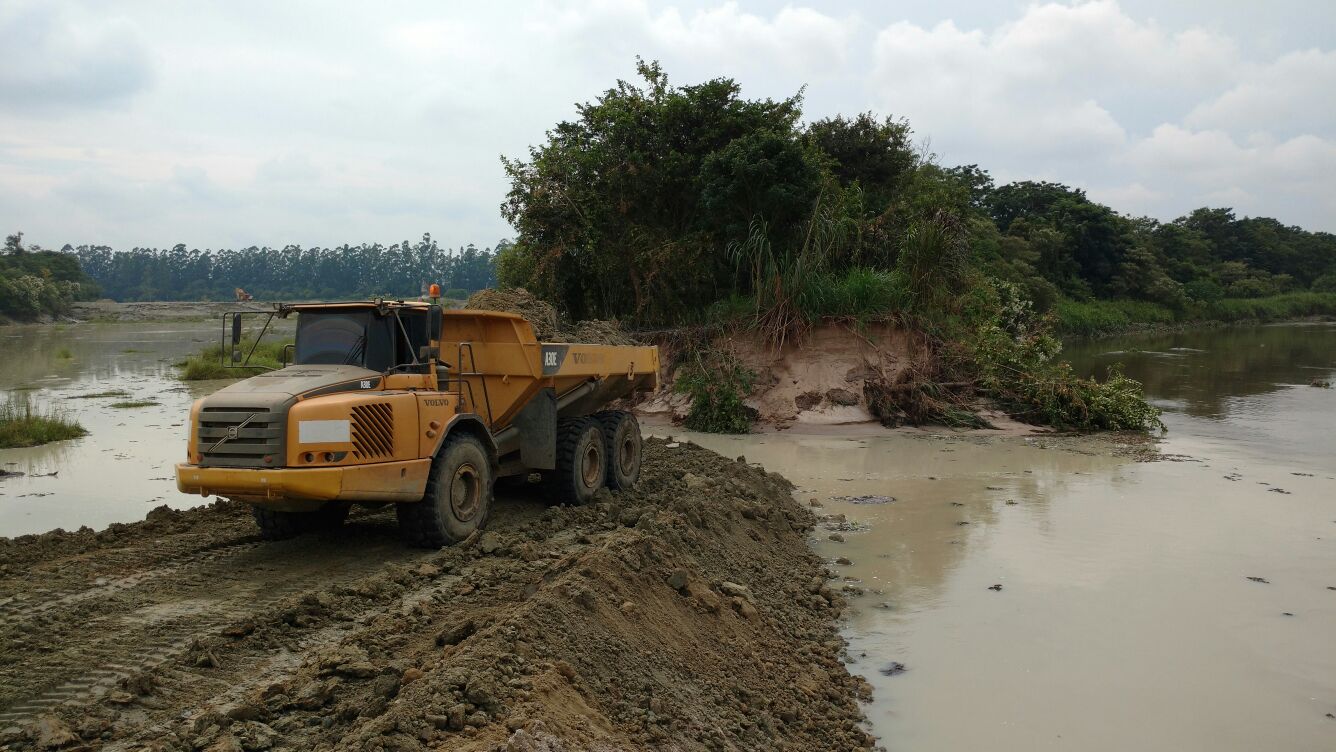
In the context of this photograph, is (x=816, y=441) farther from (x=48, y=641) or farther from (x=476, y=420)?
(x=48, y=641)

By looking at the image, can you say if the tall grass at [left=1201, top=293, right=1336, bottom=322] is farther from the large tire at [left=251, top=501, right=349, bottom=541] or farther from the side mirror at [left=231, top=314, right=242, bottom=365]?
the side mirror at [left=231, top=314, right=242, bottom=365]

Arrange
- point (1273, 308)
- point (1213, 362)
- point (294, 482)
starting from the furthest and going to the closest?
point (1273, 308)
point (1213, 362)
point (294, 482)

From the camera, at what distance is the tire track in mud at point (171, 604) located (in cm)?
509

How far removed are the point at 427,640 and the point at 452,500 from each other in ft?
8.16

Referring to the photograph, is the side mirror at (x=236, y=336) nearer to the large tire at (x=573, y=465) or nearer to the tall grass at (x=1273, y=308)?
the large tire at (x=573, y=465)

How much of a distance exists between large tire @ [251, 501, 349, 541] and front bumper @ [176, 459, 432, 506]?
1.04 m

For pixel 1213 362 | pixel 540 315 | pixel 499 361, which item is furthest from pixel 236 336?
pixel 1213 362

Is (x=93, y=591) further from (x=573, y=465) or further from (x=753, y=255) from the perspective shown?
(x=753, y=255)

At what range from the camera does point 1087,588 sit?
809 cm

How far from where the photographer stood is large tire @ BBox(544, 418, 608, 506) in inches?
379

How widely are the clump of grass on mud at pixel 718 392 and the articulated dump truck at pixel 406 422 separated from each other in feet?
25.3

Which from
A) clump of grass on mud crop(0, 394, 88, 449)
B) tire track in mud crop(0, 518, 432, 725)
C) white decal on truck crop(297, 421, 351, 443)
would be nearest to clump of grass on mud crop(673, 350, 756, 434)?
tire track in mud crop(0, 518, 432, 725)

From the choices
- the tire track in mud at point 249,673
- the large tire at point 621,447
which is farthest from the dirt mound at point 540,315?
the tire track in mud at point 249,673

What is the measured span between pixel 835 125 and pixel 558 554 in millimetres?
19841
